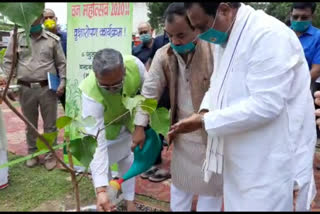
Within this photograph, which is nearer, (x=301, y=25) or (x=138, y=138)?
(x=138, y=138)

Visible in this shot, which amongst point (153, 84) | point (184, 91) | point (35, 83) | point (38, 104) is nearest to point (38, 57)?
point (35, 83)

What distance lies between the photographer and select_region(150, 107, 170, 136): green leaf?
1704 millimetres

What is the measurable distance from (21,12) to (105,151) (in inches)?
51.8

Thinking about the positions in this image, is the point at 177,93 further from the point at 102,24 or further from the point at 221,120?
the point at 102,24

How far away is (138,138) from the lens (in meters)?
2.11

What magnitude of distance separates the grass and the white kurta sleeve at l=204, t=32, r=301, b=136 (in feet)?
6.12

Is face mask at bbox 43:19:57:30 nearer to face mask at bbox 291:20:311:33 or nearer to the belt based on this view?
the belt

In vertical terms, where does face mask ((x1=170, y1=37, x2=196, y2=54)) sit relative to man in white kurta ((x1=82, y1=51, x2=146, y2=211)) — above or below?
above

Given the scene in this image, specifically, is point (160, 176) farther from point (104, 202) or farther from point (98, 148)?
point (104, 202)

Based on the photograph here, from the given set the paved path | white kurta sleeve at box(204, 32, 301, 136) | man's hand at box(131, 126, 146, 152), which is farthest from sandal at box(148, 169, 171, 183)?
white kurta sleeve at box(204, 32, 301, 136)

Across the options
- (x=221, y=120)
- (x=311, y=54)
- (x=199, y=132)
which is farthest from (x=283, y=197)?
(x=311, y=54)

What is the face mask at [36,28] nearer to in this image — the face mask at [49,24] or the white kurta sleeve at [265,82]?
the face mask at [49,24]

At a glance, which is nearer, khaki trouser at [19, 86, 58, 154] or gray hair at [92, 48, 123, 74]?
gray hair at [92, 48, 123, 74]

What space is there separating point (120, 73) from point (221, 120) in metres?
0.82
